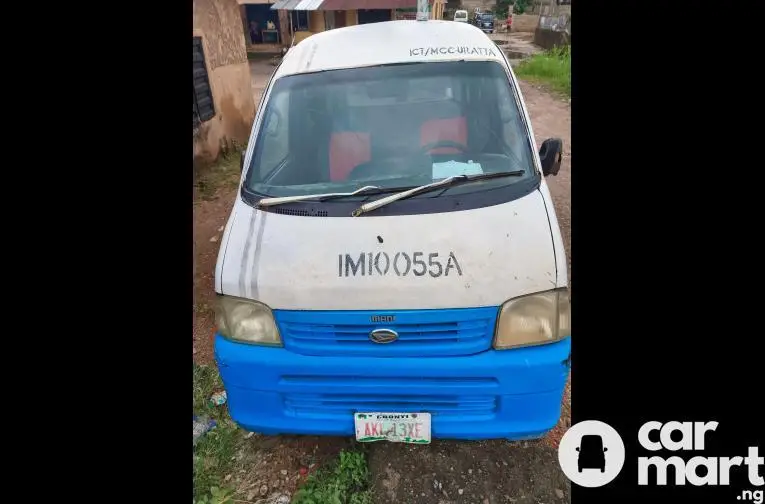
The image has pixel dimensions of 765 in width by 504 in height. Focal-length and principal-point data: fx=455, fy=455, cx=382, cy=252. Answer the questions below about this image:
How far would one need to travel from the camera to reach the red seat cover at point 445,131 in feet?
8.43

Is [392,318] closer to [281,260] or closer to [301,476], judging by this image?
[281,260]

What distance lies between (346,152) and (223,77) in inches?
199

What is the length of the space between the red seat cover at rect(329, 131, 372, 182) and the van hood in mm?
495

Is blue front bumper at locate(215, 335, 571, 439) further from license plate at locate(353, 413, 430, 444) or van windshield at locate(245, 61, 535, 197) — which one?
van windshield at locate(245, 61, 535, 197)

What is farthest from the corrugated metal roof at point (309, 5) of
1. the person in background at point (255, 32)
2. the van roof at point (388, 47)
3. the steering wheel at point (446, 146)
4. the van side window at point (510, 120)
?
the steering wheel at point (446, 146)

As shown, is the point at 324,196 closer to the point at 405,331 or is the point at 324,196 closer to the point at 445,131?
the point at 405,331

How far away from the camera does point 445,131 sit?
104 inches

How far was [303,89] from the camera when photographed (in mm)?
2684

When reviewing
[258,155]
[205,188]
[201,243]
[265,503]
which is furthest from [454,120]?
[205,188]

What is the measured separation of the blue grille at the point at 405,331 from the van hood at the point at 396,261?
0.04 m

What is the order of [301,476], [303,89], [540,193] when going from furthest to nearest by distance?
[303,89] → [301,476] → [540,193]

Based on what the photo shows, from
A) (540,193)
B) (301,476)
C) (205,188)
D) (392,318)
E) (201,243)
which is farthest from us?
(205,188)

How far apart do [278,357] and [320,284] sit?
0.38 meters

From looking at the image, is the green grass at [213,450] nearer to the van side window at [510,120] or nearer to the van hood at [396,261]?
the van hood at [396,261]
